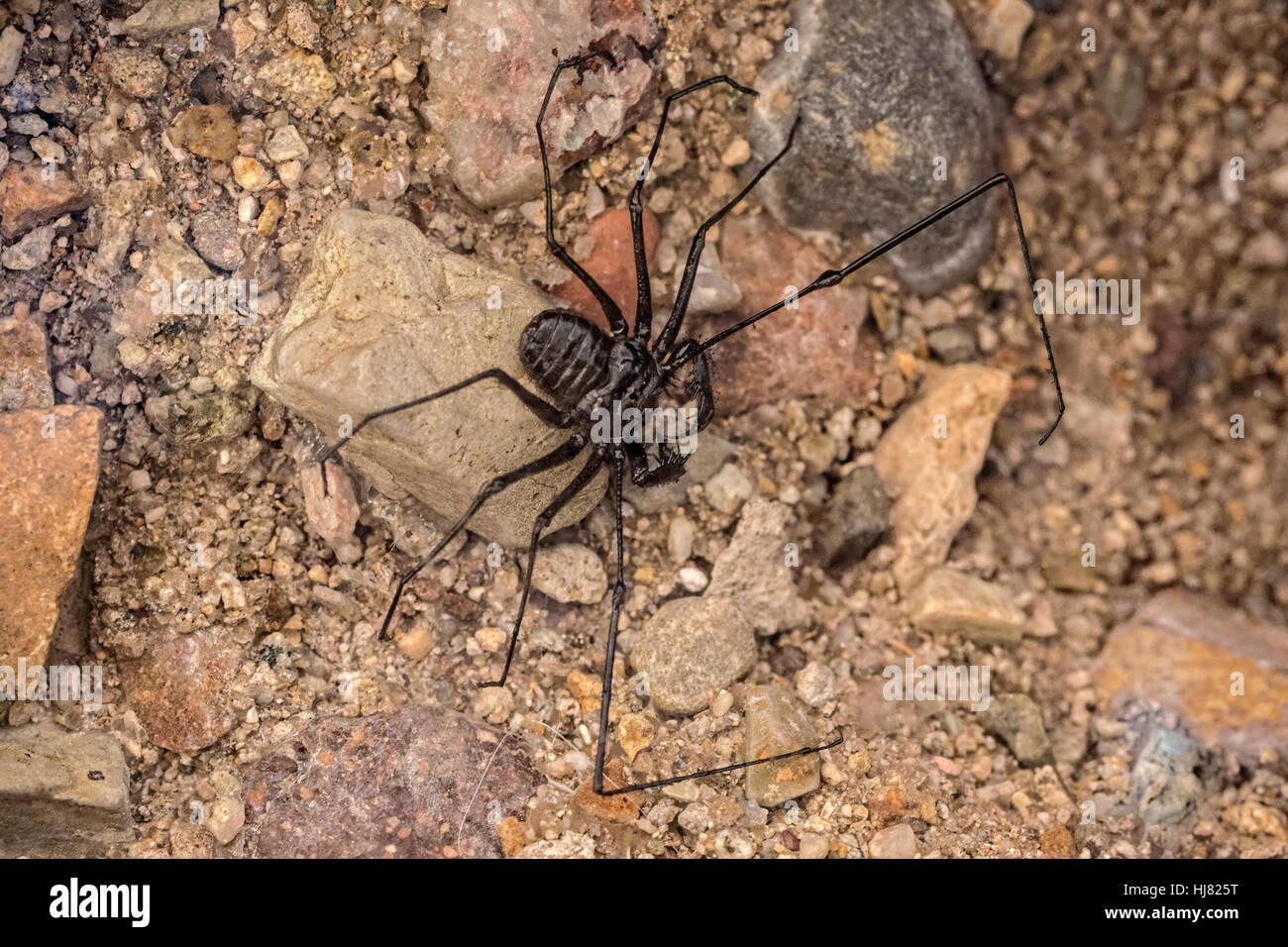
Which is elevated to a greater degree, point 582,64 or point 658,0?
point 658,0

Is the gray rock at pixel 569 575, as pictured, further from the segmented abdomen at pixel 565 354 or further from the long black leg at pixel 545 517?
the segmented abdomen at pixel 565 354

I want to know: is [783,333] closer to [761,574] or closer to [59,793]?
[761,574]

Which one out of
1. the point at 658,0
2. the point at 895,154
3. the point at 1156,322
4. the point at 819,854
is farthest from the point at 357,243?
the point at 1156,322

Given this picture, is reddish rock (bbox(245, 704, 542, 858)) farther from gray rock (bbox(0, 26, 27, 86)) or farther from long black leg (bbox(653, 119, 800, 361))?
gray rock (bbox(0, 26, 27, 86))

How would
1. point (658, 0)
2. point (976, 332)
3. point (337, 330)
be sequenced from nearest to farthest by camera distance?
1. point (337, 330)
2. point (658, 0)
3. point (976, 332)

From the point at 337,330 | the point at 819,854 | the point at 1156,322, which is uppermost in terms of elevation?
the point at 1156,322

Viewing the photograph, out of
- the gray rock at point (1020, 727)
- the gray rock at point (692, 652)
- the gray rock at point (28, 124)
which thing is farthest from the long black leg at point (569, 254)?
the gray rock at point (1020, 727)

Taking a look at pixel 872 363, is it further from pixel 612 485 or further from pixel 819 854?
pixel 819 854
